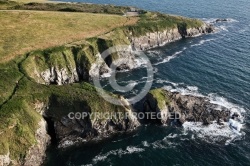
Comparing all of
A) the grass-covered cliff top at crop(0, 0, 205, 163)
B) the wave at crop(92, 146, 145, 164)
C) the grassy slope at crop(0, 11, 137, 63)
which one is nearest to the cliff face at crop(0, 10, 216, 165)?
the grass-covered cliff top at crop(0, 0, 205, 163)

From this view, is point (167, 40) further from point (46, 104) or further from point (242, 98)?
point (46, 104)

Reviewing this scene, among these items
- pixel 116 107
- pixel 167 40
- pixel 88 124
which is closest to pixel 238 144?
pixel 116 107

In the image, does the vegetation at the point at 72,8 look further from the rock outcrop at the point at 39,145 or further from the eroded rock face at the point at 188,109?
the rock outcrop at the point at 39,145

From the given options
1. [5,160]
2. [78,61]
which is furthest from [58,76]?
[5,160]

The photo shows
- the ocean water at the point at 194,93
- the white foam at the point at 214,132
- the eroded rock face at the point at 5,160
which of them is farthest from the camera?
the white foam at the point at 214,132

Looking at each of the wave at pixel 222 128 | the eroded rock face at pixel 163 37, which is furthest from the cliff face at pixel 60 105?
the eroded rock face at pixel 163 37

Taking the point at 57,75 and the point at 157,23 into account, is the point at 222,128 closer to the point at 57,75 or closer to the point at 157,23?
the point at 57,75

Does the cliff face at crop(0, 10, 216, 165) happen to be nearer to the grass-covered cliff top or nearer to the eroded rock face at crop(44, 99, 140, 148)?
the eroded rock face at crop(44, 99, 140, 148)
